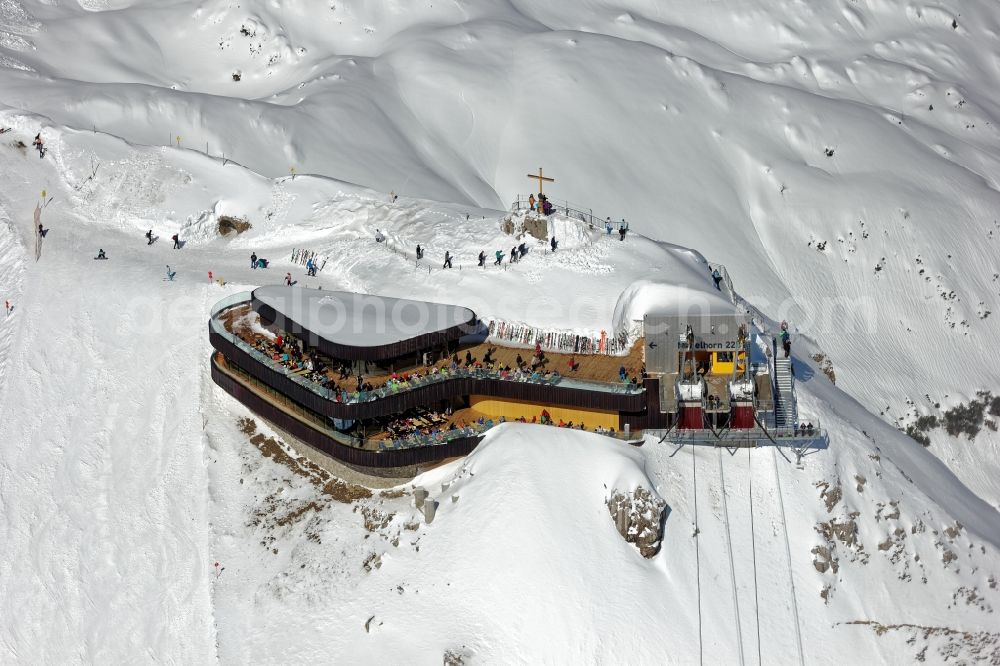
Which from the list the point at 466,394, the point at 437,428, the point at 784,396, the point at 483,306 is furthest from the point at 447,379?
the point at 784,396

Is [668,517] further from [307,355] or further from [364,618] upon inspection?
[307,355]

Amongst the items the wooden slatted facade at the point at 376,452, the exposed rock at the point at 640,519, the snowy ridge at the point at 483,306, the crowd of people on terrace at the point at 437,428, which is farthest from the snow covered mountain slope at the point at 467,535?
the crowd of people on terrace at the point at 437,428

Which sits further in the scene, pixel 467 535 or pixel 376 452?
Result: pixel 376 452

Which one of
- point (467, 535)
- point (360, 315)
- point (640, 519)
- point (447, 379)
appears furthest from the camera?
point (360, 315)

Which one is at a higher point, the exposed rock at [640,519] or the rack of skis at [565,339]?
the rack of skis at [565,339]

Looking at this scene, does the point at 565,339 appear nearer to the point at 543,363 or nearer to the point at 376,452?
the point at 543,363

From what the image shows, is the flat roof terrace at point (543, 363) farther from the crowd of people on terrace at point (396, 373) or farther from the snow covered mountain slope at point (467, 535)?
the snow covered mountain slope at point (467, 535)

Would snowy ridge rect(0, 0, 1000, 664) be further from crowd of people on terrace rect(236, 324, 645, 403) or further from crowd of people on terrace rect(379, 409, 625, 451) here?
crowd of people on terrace rect(236, 324, 645, 403)
